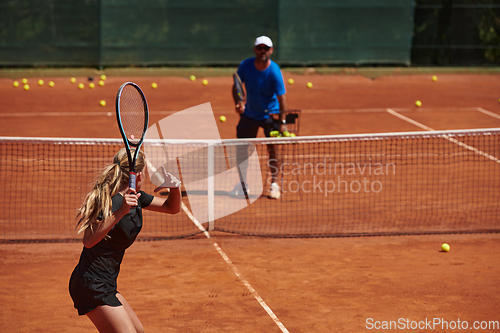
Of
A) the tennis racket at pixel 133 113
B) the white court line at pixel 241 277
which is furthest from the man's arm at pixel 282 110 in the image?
the tennis racket at pixel 133 113

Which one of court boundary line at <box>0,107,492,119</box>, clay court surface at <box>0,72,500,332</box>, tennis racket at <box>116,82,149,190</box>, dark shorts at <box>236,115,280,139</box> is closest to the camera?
tennis racket at <box>116,82,149,190</box>

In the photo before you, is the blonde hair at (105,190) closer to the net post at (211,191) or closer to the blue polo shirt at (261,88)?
the net post at (211,191)

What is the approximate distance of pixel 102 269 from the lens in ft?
11.3

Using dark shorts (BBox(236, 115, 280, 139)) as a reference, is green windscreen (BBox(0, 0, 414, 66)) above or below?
above

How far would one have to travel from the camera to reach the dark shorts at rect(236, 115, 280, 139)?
316 inches

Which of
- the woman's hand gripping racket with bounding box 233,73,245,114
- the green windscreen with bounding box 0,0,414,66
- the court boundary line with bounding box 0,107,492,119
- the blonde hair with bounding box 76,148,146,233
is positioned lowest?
the court boundary line with bounding box 0,107,492,119

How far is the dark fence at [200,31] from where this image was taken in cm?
1700

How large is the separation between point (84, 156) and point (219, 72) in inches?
338

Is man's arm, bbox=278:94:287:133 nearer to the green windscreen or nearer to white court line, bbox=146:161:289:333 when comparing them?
white court line, bbox=146:161:289:333

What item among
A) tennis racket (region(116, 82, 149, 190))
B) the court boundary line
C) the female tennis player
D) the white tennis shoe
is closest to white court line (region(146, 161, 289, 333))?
the white tennis shoe

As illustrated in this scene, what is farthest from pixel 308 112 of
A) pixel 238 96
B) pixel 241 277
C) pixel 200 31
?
pixel 241 277

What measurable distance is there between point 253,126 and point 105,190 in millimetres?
4953

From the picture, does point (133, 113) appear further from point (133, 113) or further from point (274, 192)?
point (274, 192)

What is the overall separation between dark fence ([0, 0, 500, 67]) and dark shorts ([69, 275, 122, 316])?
1499 centimetres
